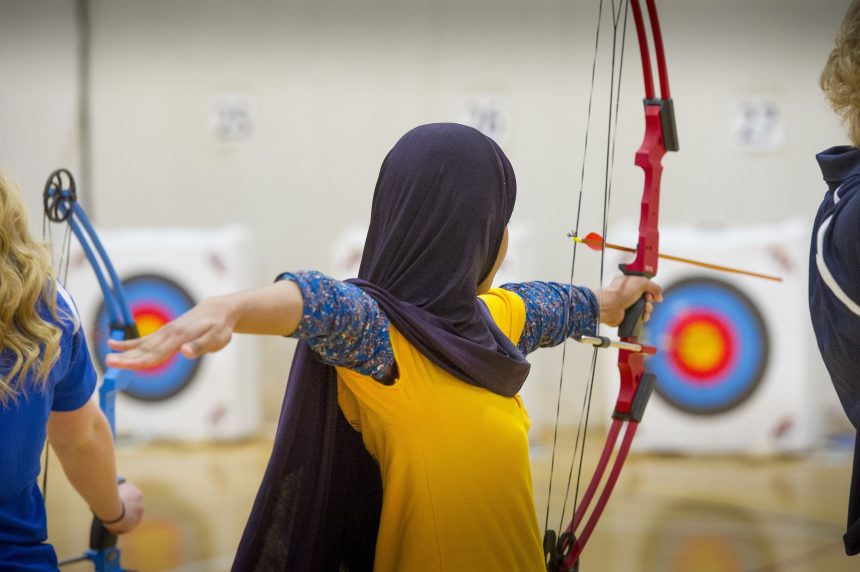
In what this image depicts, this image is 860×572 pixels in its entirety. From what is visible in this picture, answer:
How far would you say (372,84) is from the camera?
3.82 metres

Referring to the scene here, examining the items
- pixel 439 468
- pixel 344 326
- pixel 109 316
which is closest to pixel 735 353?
pixel 109 316

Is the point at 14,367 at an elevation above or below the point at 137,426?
above

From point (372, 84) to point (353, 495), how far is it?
2.91 meters

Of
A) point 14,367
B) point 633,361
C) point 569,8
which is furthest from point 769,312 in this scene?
point 14,367

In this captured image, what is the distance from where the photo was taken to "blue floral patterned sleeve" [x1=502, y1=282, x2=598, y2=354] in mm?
1236

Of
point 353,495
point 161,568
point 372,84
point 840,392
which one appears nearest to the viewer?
point 353,495

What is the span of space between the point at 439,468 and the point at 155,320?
2813 millimetres

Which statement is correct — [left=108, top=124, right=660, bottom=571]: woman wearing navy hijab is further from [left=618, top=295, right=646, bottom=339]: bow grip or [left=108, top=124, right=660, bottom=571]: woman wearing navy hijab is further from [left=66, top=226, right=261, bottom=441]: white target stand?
[left=66, top=226, right=261, bottom=441]: white target stand

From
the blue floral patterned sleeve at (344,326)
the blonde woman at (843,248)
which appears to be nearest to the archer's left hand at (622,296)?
the blonde woman at (843,248)

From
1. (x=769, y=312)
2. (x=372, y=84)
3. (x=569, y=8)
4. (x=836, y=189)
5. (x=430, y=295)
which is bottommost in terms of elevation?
(x=769, y=312)

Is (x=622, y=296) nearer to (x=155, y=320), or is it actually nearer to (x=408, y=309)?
(x=408, y=309)

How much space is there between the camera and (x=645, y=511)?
261 centimetres

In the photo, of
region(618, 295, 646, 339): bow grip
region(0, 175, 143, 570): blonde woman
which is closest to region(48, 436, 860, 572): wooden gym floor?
region(618, 295, 646, 339): bow grip

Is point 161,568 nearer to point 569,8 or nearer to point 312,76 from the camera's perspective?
point 312,76
